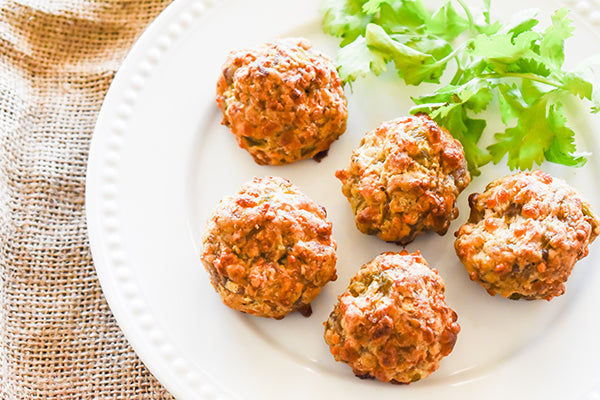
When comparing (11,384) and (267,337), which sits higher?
(267,337)

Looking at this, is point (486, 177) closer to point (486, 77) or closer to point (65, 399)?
point (486, 77)

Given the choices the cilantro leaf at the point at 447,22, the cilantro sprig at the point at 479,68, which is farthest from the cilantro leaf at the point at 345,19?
the cilantro leaf at the point at 447,22

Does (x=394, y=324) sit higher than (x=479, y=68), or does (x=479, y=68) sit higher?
(x=479, y=68)

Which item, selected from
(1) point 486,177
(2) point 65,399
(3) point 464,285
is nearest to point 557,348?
(3) point 464,285

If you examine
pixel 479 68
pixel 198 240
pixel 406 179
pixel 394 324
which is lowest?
pixel 198 240

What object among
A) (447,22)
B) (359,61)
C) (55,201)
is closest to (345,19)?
(359,61)

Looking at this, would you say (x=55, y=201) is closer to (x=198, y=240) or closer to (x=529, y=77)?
(x=198, y=240)

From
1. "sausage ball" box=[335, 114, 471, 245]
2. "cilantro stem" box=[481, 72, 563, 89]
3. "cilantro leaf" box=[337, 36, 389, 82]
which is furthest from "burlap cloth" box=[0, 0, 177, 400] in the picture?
"cilantro stem" box=[481, 72, 563, 89]
